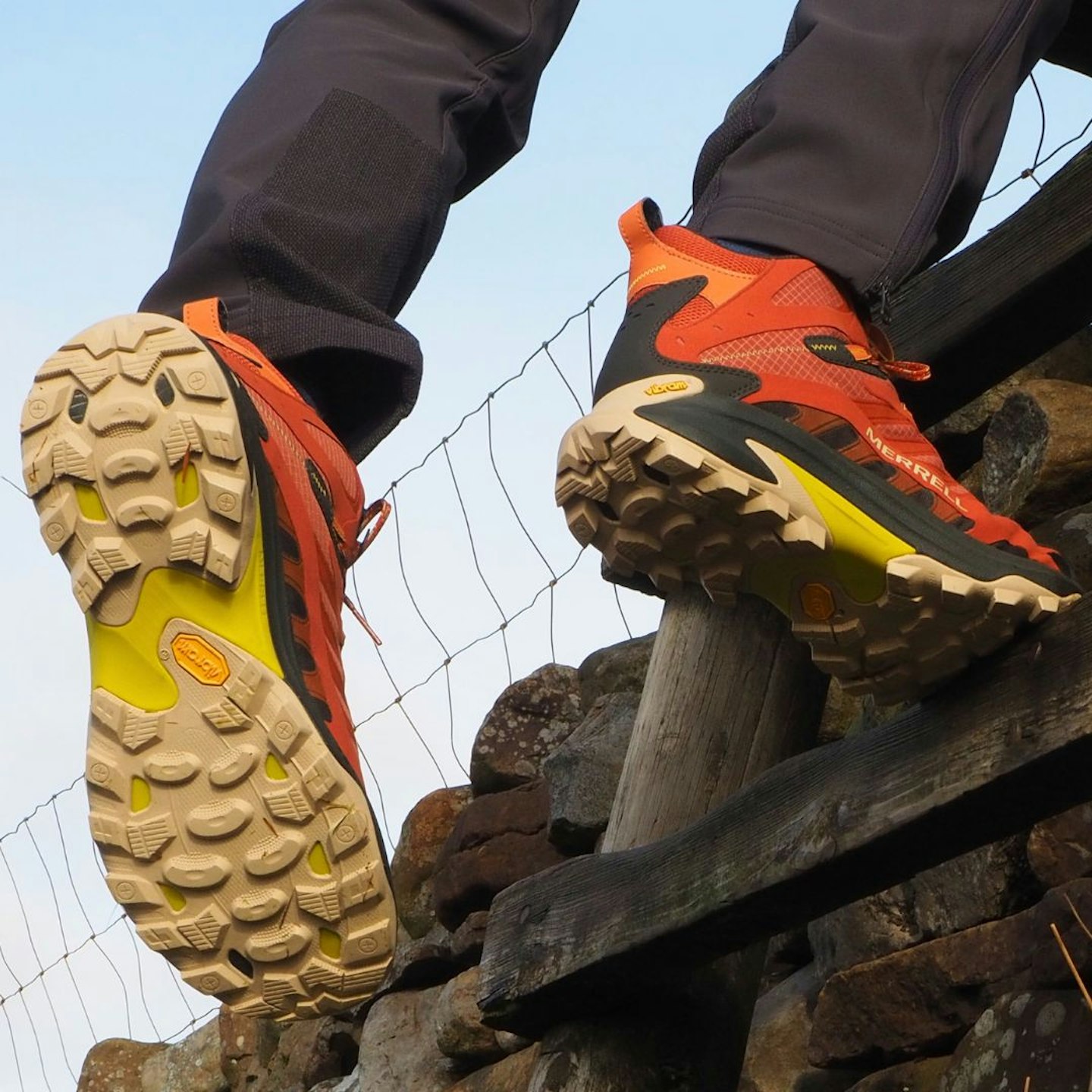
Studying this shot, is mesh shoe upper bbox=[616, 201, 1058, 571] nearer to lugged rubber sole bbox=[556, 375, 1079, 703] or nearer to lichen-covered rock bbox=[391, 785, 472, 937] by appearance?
lugged rubber sole bbox=[556, 375, 1079, 703]

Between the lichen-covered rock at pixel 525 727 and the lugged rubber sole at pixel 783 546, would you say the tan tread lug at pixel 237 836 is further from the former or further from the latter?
the lichen-covered rock at pixel 525 727

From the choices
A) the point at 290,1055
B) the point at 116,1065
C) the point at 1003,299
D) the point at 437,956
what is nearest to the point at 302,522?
the point at 1003,299

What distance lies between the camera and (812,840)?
1601mm

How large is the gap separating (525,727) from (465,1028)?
50 centimetres

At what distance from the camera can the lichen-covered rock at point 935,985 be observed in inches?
77.6

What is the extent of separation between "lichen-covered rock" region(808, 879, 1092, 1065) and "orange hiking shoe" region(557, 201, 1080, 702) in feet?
1.83

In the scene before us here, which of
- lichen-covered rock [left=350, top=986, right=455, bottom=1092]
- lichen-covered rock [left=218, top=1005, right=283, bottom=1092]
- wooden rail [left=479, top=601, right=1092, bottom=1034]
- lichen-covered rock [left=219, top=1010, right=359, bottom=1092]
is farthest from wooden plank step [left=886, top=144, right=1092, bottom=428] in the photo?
lichen-covered rock [left=218, top=1005, right=283, bottom=1092]

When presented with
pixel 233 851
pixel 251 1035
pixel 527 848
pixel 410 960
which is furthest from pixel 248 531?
pixel 251 1035

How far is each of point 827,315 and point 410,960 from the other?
5.93 feet

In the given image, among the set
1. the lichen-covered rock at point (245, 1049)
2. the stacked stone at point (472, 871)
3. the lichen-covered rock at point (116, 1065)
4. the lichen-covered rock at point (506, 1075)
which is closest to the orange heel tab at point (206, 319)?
the stacked stone at point (472, 871)

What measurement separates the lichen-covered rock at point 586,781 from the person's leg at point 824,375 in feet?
3.69

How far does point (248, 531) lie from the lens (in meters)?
1.59

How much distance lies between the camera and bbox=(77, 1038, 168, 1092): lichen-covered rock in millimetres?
3918

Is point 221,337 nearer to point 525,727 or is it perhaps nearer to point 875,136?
point 875,136
